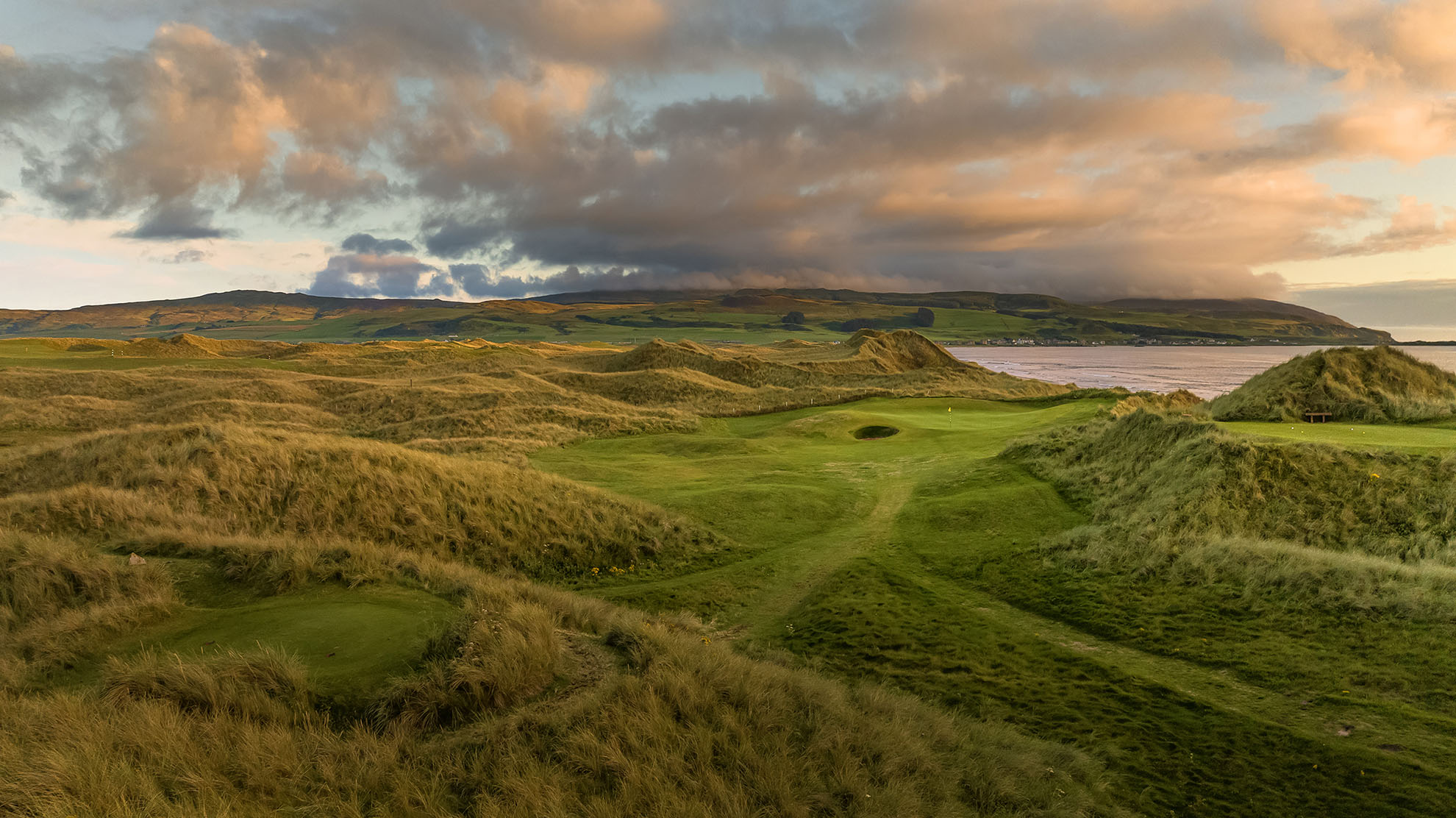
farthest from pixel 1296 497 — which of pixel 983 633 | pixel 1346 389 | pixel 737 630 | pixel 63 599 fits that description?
pixel 63 599

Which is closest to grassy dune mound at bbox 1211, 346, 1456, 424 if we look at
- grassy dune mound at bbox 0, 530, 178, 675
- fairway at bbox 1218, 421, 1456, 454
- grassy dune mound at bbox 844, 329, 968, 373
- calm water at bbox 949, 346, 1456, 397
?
fairway at bbox 1218, 421, 1456, 454

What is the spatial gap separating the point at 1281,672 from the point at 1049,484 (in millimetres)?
10576

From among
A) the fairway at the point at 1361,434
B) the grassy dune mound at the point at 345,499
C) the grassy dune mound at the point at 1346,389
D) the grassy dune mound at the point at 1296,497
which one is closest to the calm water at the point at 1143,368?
the grassy dune mound at the point at 1346,389

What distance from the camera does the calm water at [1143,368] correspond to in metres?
93.4

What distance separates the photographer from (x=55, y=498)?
1326cm

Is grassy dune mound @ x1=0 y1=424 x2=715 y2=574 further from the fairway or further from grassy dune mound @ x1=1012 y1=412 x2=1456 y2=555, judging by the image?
the fairway

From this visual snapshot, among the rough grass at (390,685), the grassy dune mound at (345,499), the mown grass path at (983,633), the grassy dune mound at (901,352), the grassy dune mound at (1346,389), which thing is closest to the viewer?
the rough grass at (390,685)

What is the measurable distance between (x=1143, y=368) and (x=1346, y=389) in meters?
121

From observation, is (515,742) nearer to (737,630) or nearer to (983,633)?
(737,630)

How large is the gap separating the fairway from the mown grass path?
18.2 feet

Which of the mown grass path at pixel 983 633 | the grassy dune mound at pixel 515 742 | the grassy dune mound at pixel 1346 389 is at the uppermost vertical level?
the grassy dune mound at pixel 1346 389

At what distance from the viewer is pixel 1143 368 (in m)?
129

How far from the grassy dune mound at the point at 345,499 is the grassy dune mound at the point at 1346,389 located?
63.7ft

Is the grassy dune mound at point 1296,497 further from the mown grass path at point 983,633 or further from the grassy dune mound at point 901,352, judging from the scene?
the grassy dune mound at point 901,352
